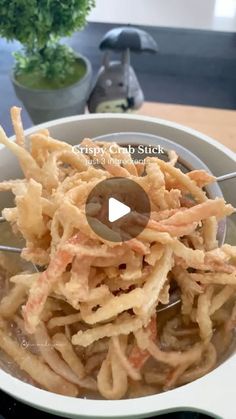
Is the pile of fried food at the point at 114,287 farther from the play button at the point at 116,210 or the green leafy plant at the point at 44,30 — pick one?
the green leafy plant at the point at 44,30

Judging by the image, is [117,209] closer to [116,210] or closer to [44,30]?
[116,210]

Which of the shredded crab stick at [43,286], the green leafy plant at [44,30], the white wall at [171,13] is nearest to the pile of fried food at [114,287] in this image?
the shredded crab stick at [43,286]

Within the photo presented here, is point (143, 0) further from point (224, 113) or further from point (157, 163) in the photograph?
point (157, 163)

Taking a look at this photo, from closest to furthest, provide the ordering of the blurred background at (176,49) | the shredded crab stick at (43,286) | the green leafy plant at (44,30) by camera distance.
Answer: the shredded crab stick at (43,286)
the green leafy plant at (44,30)
the blurred background at (176,49)

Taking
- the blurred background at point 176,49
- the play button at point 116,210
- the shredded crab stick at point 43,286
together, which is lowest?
the blurred background at point 176,49

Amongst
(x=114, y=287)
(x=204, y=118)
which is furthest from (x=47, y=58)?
(x=114, y=287)

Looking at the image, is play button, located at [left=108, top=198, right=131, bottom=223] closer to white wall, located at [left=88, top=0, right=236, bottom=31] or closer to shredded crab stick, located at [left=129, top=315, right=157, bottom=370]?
shredded crab stick, located at [left=129, top=315, right=157, bottom=370]
